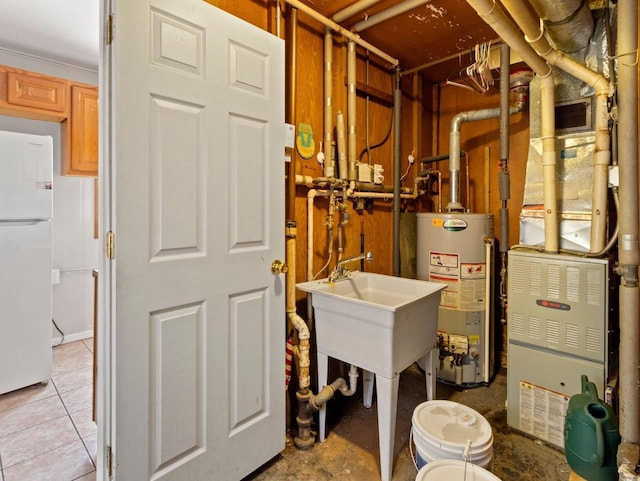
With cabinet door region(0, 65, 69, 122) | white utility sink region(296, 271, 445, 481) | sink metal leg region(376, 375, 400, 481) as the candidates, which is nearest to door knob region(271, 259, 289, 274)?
white utility sink region(296, 271, 445, 481)

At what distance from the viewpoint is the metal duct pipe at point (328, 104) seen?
85.2 inches

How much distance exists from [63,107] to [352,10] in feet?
8.12

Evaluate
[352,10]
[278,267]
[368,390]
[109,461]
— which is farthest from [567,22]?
[109,461]

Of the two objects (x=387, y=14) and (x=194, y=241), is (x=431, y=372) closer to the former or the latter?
(x=194, y=241)

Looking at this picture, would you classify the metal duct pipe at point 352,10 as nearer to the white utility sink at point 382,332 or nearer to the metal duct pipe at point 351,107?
the metal duct pipe at point 351,107

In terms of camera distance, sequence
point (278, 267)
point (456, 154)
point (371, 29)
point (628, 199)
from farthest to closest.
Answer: point (456, 154) → point (371, 29) → point (278, 267) → point (628, 199)

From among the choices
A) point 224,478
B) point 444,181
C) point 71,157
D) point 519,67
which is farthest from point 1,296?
point 519,67

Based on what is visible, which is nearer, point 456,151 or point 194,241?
point 194,241

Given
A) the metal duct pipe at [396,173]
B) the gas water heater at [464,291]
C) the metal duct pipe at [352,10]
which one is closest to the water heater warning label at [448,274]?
the gas water heater at [464,291]

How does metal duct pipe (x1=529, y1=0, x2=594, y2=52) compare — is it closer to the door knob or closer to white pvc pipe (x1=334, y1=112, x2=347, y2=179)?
white pvc pipe (x1=334, y1=112, x2=347, y2=179)

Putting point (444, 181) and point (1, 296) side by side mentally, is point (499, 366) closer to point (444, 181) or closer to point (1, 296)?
point (444, 181)

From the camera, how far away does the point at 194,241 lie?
137 centimetres

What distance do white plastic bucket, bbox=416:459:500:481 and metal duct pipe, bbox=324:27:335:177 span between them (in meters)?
1.58

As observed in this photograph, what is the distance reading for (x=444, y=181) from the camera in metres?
3.20
